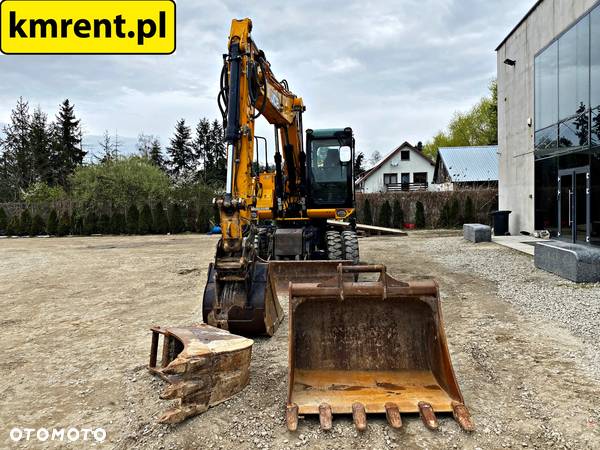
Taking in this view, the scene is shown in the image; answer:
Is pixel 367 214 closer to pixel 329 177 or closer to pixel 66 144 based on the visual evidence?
pixel 329 177

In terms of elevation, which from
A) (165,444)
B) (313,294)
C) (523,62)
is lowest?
(165,444)

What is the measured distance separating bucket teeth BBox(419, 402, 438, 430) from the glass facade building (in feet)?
31.5

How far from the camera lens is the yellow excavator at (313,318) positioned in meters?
3.37

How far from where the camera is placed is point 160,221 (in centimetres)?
2494

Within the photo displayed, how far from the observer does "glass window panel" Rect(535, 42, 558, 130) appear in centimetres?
1309

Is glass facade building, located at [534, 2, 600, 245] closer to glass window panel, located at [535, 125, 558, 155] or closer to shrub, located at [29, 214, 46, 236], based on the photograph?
glass window panel, located at [535, 125, 558, 155]

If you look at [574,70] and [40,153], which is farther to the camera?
[40,153]

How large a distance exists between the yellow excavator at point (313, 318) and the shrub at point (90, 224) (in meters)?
20.0

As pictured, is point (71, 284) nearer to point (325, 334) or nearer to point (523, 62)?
point (325, 334)

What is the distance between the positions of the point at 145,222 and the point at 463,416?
77.2 ft

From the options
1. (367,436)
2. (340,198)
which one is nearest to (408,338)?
(367,436)

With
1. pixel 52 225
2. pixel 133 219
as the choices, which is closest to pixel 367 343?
pixel 133 219

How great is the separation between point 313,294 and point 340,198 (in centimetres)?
550

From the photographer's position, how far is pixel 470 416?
328 centimetres
